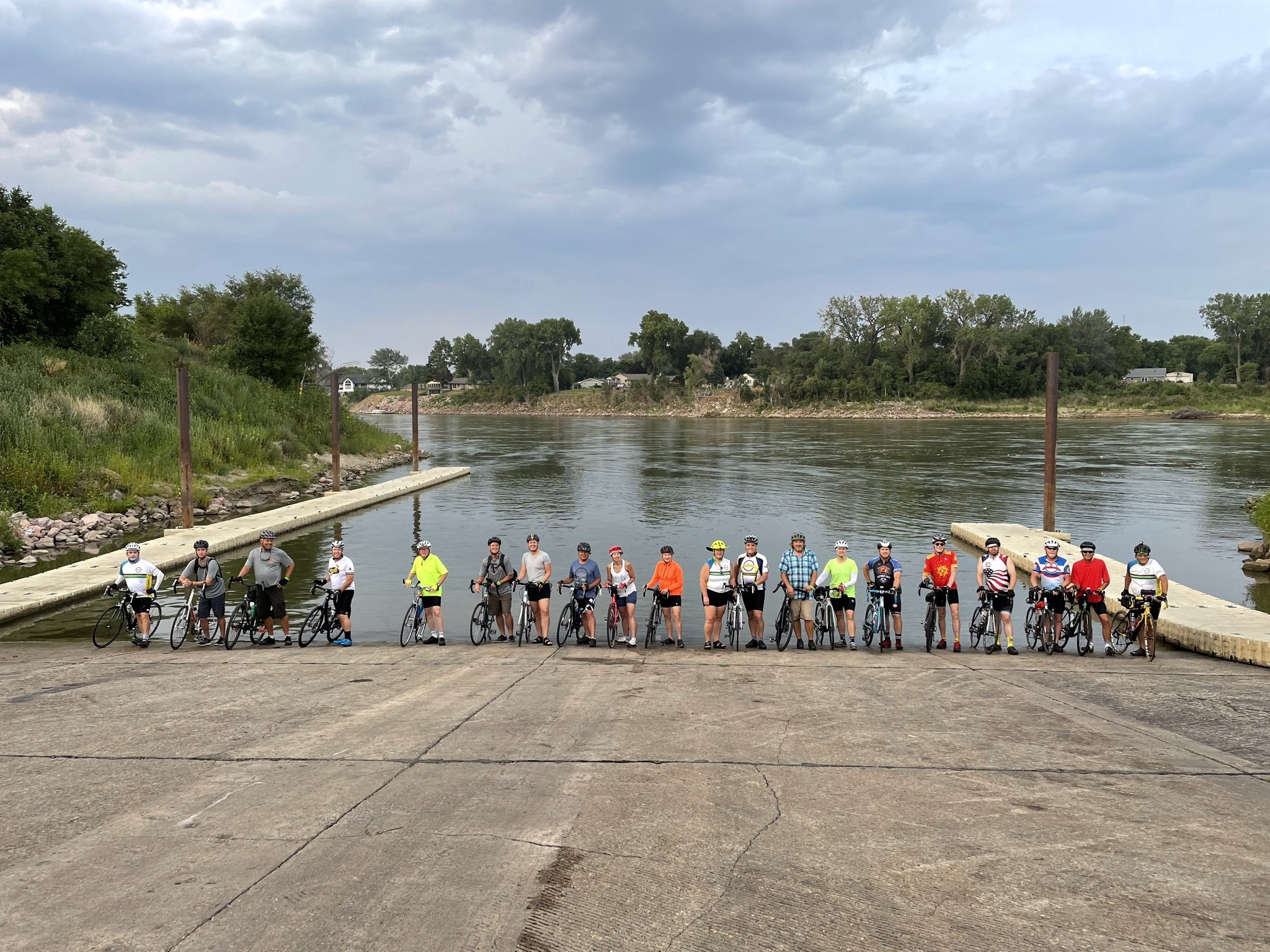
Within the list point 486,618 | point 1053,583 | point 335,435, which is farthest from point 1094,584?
point 335,435

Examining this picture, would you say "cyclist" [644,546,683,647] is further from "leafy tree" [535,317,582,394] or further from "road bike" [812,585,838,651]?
"leafy tree" [535,317,582,394]

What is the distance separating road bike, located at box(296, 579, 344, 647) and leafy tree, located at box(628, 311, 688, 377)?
16263 centimetres

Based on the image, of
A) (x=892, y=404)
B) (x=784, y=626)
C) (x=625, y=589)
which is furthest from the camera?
(x=892, y=404)

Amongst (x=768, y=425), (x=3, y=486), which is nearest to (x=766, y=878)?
(x=3, y=486)

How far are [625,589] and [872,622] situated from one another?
4009mm

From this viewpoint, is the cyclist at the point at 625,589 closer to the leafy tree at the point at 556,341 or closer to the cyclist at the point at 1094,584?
the cyclist at the point at 1094,584

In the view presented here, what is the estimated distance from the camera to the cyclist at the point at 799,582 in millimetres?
14125

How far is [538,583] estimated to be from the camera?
14.4m

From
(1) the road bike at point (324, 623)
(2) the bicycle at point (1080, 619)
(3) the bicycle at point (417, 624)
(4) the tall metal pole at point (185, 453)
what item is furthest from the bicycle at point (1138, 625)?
(4) the tall metal pole at point (185, 453)

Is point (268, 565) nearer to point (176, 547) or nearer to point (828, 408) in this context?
point (176, 547)

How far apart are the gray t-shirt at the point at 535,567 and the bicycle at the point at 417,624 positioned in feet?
5.65

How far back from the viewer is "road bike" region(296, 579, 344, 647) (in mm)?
14609

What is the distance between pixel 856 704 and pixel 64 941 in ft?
24.9

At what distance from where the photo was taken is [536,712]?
31.6ft
